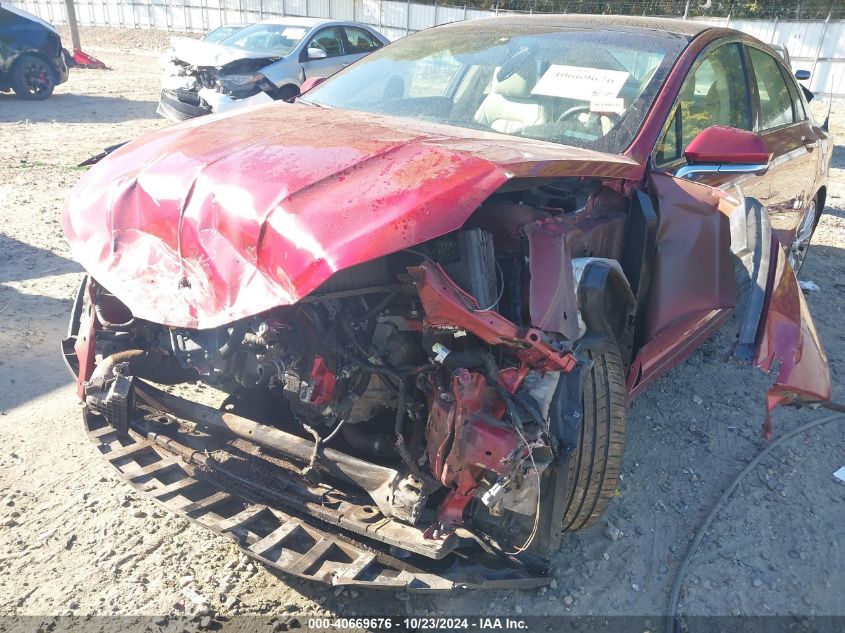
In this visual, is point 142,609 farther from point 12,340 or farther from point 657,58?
point 657,58

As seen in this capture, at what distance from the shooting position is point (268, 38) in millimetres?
9844

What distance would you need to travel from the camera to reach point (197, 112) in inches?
324

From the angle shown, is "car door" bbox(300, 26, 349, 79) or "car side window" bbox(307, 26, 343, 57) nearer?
"car door" bbox(300, 26, 349, 79)

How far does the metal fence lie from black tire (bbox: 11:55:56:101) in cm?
1193

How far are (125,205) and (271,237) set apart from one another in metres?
0.77

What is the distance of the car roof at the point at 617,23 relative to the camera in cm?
339

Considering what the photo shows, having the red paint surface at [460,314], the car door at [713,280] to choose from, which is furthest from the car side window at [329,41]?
the red paint surface at [460,314]

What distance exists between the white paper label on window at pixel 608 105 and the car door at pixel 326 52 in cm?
757

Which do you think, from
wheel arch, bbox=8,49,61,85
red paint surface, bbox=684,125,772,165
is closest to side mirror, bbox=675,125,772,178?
red paint surface, bbox=684,125,772,165

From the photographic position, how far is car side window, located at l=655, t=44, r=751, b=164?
301cm

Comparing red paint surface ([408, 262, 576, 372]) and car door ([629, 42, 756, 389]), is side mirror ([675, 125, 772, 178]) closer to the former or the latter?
car door ([629, 42, 756, 389])

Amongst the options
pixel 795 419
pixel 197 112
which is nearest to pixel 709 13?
pixel 197 112

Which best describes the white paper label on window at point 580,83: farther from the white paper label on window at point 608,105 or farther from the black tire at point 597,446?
the black tire at point 597,446

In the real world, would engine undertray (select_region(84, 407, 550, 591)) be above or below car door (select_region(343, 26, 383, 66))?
below
